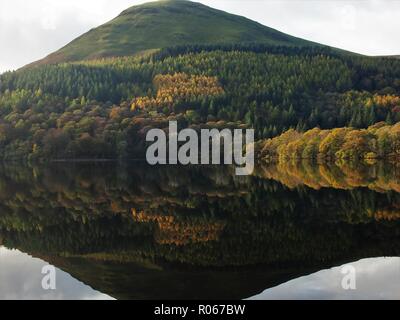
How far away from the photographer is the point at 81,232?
105ft

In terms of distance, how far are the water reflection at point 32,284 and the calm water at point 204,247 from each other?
0.04m

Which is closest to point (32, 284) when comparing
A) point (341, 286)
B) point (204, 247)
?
point (204, 247)

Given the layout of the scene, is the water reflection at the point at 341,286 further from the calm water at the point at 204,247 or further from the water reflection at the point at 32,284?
the water reflection at the point at 32,284

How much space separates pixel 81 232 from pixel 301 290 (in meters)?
16.3

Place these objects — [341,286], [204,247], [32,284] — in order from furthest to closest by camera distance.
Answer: [204,247]
[32,284]
[341,286]

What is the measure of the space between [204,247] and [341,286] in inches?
331

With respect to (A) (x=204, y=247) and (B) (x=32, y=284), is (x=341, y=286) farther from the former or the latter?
(B) (x=32, y=284)

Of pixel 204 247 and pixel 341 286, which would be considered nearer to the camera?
pixel 341 286

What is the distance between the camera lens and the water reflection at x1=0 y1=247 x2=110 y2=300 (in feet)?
64.0

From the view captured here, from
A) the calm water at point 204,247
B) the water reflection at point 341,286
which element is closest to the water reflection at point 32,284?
the calm water at point 204,247

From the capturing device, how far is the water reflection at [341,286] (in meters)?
18.7

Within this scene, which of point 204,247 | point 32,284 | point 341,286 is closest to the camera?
point 341,286

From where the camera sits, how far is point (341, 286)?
1988 cm
